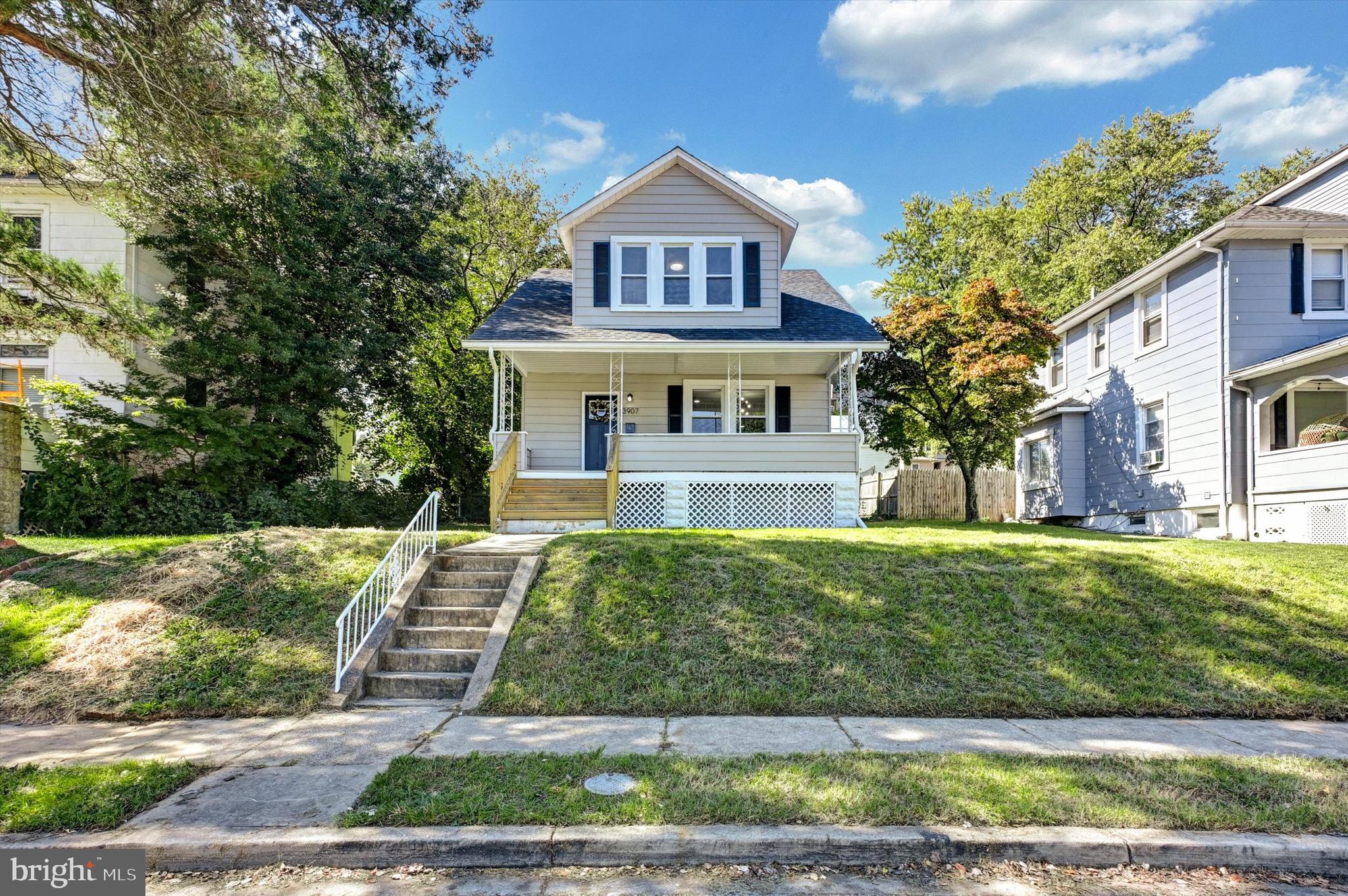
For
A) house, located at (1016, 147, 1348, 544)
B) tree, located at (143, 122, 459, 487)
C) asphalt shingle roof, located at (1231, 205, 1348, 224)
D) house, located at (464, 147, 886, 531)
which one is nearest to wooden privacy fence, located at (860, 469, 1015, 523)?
house, located at (1016, 147, 1348, 544)

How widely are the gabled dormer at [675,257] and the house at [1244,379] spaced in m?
8.94

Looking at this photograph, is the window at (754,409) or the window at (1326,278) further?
the window at (754,409)

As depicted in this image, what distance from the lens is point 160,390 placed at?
44.9ft

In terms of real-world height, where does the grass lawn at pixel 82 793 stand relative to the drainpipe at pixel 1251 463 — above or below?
below

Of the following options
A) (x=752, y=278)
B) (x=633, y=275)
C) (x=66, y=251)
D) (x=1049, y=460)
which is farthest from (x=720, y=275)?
(x=66, y=251)

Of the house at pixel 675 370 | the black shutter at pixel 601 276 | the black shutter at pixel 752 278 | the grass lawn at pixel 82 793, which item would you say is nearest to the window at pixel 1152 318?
the house at pixel 675 370

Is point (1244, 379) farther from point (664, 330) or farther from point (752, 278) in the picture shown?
point (664, 330)

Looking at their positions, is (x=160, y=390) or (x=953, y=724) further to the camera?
(x=160, y=390)

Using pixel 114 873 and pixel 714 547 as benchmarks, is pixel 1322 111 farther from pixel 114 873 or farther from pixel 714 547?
pixel 114 873

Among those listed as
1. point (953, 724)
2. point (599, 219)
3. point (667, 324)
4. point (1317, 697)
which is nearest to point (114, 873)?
point (953, 724)

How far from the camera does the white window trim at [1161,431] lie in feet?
50.0

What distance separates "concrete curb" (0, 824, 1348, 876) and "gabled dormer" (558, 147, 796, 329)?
1199 centimetres

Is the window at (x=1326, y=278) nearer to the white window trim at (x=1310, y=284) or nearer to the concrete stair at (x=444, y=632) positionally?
the white window trim at (x=1310, y=284)

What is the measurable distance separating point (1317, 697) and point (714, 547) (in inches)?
222
